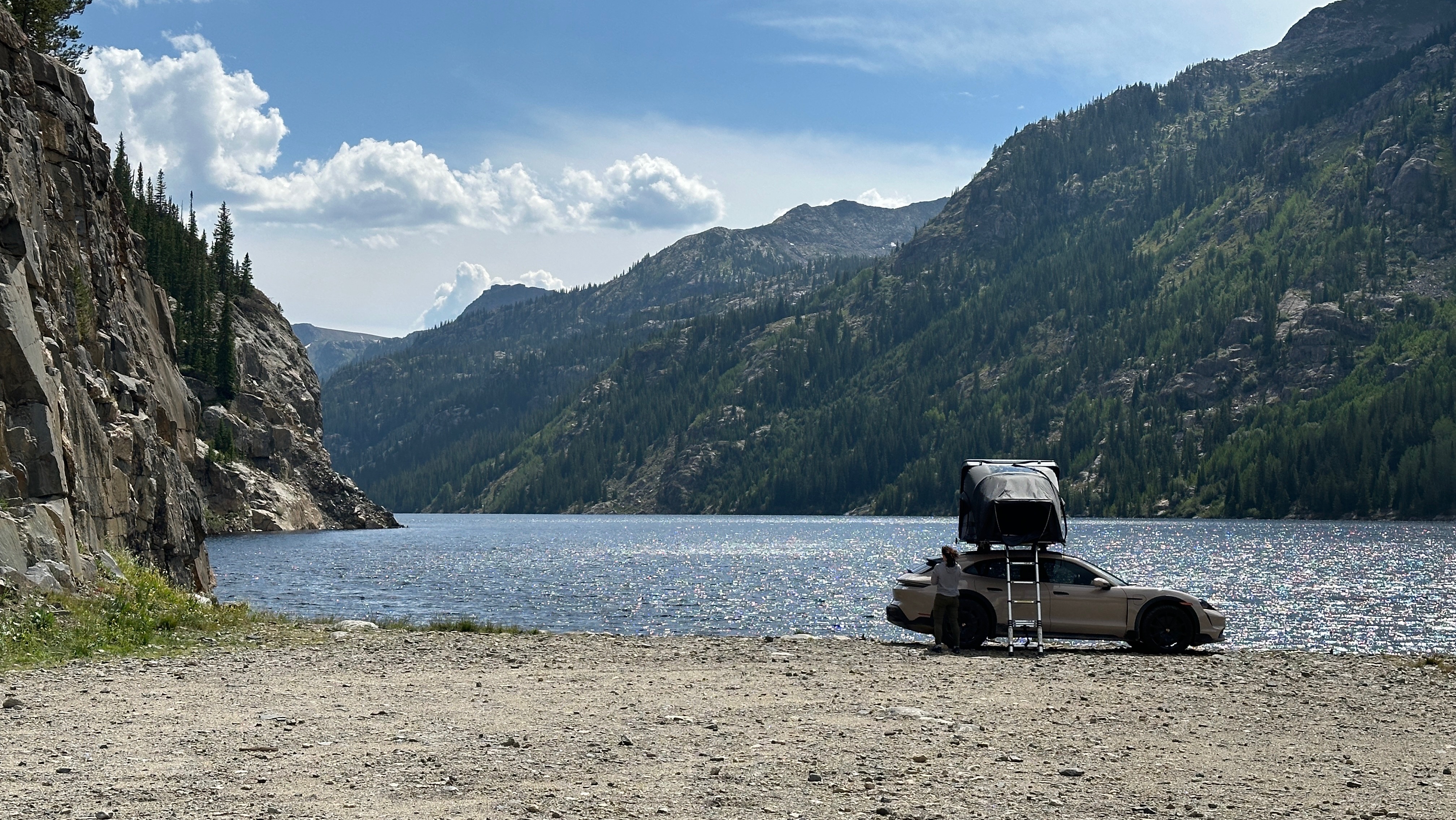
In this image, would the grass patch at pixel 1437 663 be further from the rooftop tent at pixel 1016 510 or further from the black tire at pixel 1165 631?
the rooftop tent at pixel 1016 510

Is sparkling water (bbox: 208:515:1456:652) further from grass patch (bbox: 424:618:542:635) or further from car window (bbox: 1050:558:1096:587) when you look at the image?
car window (bbox: 1050:558:1096:587)

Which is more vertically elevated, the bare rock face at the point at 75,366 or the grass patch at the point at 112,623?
the bare rock face at the point at 75,366

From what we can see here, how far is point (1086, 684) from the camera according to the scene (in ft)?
62.7

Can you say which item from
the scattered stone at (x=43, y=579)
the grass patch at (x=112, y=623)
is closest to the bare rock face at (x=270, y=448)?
the grass patch at (x=112, y=623)

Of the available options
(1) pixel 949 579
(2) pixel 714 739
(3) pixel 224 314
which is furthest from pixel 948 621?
(3) pixel 224 314

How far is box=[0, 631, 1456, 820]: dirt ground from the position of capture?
10.4 meters

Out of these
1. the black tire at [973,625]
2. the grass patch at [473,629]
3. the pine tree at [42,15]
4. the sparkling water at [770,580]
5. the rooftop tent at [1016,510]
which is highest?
the pine tree at [42,15]

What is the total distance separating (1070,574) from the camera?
25.4m

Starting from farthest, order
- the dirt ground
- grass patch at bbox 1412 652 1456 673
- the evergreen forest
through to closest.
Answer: the evergreen forest, grass patch at bbox 1412 652 1456 673, the dirt ground

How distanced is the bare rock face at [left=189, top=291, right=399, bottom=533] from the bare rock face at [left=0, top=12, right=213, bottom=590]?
76.8 meters

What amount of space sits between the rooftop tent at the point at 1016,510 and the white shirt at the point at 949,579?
115cm

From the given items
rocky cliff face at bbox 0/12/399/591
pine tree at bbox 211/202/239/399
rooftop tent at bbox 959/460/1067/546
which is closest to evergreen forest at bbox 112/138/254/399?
pine tree at bbox 211/202/239/399

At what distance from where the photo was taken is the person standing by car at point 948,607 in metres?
24.4

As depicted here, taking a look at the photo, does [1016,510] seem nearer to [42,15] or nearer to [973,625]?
[973,625]
